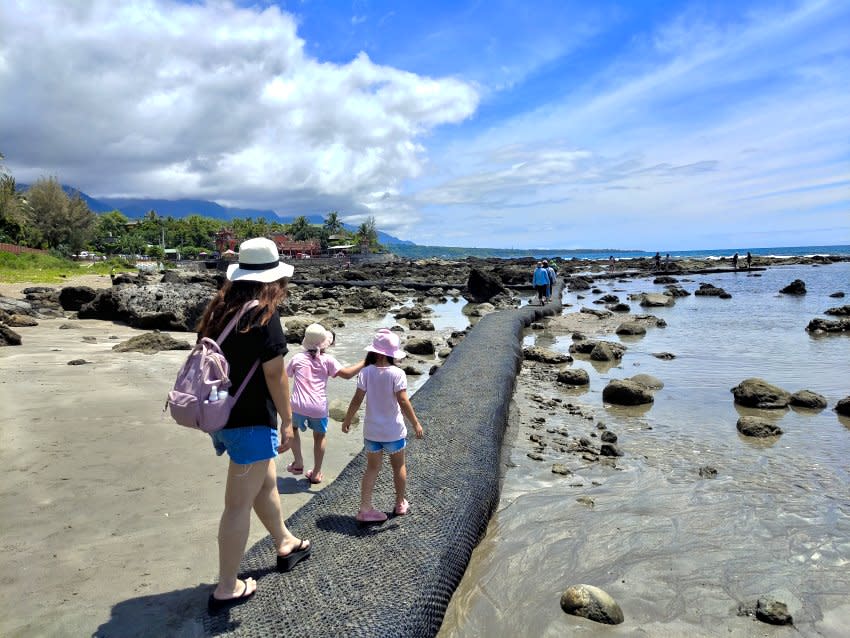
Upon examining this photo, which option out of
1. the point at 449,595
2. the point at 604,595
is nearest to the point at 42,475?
the point at 449,595

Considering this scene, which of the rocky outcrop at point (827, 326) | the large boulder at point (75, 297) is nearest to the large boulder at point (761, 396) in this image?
the rocky outcrop at point (827, 326)

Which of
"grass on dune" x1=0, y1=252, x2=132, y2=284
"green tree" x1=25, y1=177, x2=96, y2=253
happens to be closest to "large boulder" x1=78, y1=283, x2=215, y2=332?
"grass on dune" x1=0, y1=252, x2=132, y2=284

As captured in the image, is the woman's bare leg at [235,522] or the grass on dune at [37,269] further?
the grass on dune at [37,269]

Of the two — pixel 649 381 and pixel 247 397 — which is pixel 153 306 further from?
pixel 247 397

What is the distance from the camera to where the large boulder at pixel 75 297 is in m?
18.3

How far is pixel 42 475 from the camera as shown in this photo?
15.6 feet

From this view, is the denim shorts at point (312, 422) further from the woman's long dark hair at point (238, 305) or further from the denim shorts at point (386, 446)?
the woman's long dark hair at point (238, 305)

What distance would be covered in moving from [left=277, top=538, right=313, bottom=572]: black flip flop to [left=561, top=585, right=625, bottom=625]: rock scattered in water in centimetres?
167

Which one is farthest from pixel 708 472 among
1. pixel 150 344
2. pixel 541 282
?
pixel 541 282

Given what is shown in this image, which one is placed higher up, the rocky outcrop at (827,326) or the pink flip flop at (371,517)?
the pink flip flop at (371,517)

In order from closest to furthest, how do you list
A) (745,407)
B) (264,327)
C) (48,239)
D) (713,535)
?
→ (264,327), (713,535), (745,407), (48,239)

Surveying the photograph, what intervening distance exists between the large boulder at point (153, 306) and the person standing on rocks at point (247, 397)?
1151 cm

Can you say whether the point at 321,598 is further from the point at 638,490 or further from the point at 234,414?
the point at 638,490

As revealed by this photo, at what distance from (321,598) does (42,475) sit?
122 inches
